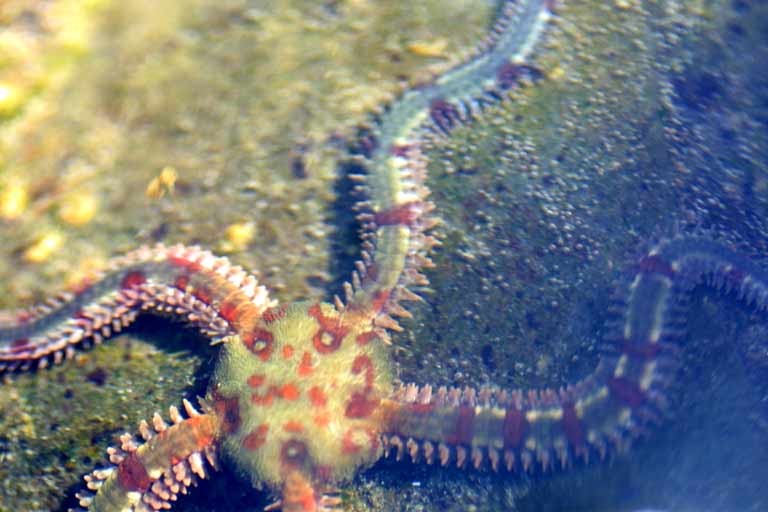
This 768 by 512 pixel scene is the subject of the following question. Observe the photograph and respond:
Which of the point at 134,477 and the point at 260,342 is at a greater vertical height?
the point at 260,342

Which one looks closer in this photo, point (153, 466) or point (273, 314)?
point (153, 466)

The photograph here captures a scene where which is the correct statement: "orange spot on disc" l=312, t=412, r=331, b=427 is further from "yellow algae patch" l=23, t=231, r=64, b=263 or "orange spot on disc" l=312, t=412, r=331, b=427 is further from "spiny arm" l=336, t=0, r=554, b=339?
"yellow algae patch" l=23, t=231, r=64, b=263

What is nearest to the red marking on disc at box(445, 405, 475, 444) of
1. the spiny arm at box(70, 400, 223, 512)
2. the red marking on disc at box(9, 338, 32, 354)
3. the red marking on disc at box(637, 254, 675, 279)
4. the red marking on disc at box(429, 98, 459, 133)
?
the spiny arm at box(70, 400, 223, 512)

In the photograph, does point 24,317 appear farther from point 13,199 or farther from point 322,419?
point 322,419

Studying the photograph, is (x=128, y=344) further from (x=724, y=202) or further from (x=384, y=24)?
(x=724, y=202)

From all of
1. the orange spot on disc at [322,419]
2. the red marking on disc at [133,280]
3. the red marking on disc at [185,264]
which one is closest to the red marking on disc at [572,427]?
the orange spot on disc at [322,419]

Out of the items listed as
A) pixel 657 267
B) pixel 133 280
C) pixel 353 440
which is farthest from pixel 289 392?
pixel 657 267

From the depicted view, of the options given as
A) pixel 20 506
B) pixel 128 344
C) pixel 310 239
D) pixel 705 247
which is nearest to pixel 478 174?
pixel 310 239
